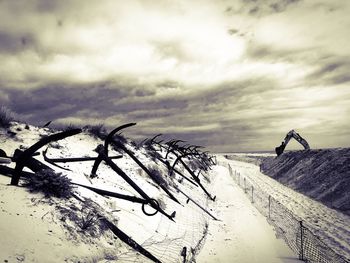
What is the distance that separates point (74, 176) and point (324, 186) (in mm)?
17673

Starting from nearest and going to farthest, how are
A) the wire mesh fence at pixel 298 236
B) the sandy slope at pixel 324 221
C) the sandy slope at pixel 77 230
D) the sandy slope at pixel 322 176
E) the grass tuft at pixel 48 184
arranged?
1. the sandy slope at pixel 77 230
2. the grass tuft at pixel 48 184
3. the wire mesh fence at pixel 298 236
4. the sandy slope at pixel 324 221
5. the sandy slope at pixel 322 176

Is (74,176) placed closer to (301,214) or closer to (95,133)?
(95,133)

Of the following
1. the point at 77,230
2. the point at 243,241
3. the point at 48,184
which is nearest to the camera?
the point at 77,230

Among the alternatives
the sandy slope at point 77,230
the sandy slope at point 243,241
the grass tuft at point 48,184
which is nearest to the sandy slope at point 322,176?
the sandy slope at point 243,241

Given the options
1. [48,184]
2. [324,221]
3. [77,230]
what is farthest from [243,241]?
[48,184]

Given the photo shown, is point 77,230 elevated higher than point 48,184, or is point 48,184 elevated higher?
point 48,184

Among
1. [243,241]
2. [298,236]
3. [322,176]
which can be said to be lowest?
[243,241]

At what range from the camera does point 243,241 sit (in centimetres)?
986

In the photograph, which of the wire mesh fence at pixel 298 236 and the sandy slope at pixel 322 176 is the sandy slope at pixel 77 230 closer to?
the wire mesh fence at pixel 298 236

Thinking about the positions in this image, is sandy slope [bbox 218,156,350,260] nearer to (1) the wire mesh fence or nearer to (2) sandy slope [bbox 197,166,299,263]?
(1) the wire mesh fence

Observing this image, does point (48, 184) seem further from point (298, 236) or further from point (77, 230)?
point (298, 236)

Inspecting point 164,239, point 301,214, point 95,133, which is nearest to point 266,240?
point 164,239

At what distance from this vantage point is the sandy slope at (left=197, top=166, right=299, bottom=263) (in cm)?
834

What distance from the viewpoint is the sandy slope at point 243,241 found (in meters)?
8.34
